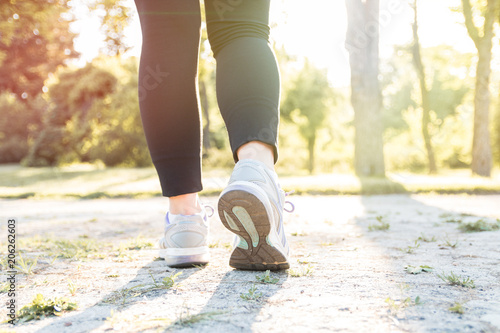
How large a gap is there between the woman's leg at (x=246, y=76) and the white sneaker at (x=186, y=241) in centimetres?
28

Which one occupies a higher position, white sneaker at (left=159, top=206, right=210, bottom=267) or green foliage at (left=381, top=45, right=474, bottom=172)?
green foliage at (left=381, top=45, right=474, bottom=172)

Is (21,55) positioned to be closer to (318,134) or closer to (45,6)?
(318,134)

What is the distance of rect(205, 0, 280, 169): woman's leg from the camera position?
4.27 ft

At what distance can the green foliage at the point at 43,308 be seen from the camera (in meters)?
0.99

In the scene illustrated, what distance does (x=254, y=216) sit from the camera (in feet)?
3.97

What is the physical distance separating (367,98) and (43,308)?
26.3 ft

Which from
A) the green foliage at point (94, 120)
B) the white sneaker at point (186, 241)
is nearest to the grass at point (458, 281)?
the white sneaker at point (186, 241)

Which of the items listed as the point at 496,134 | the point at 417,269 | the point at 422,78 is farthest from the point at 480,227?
Answer: the point at 496,134

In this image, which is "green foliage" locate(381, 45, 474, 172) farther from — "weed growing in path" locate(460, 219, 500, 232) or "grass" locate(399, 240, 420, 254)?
"grass" locate(399, 240, 420, 254)

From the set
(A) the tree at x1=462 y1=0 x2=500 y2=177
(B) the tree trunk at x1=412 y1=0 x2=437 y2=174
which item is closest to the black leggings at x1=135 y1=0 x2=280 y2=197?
(A) the tree at x1=462 y1=0 x2=500 y2=177

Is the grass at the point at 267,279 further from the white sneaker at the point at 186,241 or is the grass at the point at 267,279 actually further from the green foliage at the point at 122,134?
the green foliage at the point at 122,134

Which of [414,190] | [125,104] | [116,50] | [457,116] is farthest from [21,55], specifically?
[457,116]

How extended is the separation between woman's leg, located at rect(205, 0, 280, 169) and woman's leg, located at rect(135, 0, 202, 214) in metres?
0.09

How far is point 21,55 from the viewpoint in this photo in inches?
844
